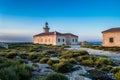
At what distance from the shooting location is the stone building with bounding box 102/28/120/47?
3431 cm

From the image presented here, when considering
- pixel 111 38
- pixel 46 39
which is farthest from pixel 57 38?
pixel 111 38

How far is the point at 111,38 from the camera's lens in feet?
116

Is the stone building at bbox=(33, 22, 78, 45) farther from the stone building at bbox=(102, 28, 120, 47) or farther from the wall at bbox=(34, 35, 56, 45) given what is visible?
the stone building at bbox=(102, 28, 120, 47)

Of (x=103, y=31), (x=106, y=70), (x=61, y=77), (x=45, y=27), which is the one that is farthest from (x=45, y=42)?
(x=61, y=77)

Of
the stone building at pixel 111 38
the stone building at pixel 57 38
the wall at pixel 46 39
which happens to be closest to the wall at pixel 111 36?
the stone building at pixel 111 38

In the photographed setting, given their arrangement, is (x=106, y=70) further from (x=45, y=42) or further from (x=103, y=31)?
(x=45, y=42)

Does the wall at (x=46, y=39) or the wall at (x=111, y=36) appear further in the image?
the wall at (x=46, y=39)

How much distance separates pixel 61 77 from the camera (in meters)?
8.06

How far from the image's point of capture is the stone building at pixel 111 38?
34309 mm

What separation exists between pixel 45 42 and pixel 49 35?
10.5 ft

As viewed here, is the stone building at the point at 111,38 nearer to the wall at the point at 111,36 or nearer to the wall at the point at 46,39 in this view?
the wall at the point at 111,36

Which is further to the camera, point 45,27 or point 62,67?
point 45,27

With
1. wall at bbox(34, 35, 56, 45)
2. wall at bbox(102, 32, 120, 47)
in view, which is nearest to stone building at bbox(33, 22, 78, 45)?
wall at bbox(34, 35, 56, 45)

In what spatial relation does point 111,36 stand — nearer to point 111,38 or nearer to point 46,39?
point 111,38
